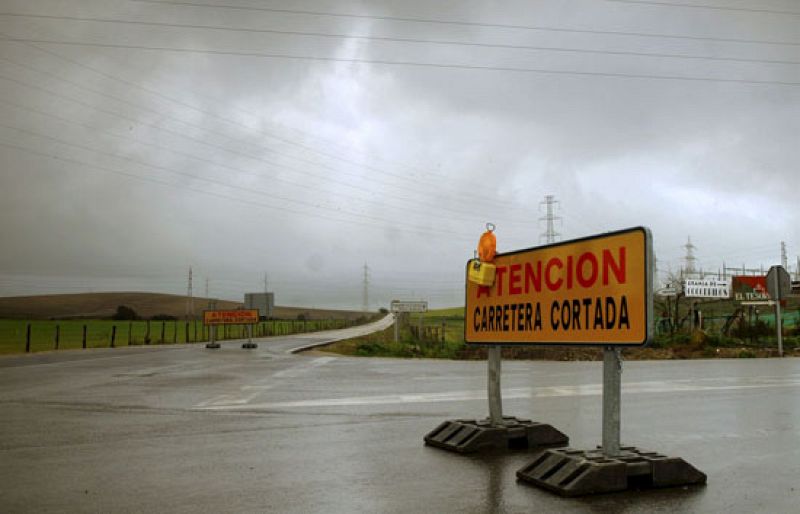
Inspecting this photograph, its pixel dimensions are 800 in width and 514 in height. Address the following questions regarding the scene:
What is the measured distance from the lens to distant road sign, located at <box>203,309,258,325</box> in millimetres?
35312

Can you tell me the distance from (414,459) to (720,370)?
12975mm

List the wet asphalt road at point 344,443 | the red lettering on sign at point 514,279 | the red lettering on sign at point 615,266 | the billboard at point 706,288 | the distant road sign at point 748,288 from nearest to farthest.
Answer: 1. the wet asphalt road at point 344,443
2. the red lettering on sign at point 615,266
3. the red lettering on sign at point 514,279
4. the billboard at point 706,288
5. the distant road sign at point 748,288

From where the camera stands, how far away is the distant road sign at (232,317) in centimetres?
3531

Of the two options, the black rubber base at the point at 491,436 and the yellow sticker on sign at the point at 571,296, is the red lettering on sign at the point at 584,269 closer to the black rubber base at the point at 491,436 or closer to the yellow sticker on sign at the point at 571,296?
the yellow sticker on sign at the point at 571,296

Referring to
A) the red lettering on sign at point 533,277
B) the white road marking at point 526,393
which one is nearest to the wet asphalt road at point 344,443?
the white road marking at point 526,393

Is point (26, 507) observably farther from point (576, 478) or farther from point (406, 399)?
point (406, 399)

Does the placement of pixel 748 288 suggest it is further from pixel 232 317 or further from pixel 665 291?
pixel 232 317

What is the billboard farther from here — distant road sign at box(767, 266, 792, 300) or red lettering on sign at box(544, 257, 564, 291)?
red lettering on sign at box(544, 257, 564, 291)

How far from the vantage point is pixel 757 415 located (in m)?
8.96

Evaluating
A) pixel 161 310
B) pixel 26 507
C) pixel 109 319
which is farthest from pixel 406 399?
pixel 161 310

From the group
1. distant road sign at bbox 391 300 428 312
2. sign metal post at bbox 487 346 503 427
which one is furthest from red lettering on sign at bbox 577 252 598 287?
distant road sign at bbox 391 300 428 312

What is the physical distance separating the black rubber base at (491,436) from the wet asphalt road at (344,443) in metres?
0.26

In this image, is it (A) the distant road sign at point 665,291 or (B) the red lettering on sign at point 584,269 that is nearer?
(B) the red lettering on sign at point 584,269

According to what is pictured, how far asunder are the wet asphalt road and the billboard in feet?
102
